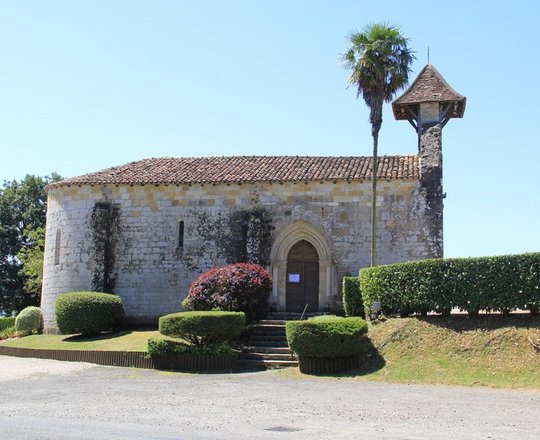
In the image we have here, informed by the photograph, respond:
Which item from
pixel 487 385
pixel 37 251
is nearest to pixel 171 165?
pixel 37 251

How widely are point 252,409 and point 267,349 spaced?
8663 mm

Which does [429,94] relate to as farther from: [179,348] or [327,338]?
[179,348]

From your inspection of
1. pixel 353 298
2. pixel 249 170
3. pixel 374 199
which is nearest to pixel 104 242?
pixel 249 170

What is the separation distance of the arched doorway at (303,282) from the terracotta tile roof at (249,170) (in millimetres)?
3213

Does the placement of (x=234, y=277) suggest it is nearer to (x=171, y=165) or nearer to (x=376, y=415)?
(x=171, y=165)

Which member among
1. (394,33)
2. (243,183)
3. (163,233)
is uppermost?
(394,33)

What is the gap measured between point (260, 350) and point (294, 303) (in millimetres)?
5537

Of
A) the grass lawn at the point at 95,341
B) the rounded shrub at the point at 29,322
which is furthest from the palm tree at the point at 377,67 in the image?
the rounded shrub at the point at 29,322

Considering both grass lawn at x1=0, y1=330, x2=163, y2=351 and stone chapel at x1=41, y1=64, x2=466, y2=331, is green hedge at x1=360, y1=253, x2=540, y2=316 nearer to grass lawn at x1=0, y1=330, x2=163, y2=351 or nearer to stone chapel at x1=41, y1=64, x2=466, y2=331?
stone chapel at x1=41, y1=64, x2=466, y2=331

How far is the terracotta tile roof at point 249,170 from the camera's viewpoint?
26.2m

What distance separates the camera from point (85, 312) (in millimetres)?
25188

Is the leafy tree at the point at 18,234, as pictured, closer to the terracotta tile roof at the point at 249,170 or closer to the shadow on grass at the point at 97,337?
the terracotta tile roof at the point at 249,170

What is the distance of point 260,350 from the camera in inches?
826

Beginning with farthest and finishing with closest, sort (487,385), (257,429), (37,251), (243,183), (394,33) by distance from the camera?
→ 1. (37,251)
2. (243,183)
3. (394,33)
4. (487,385)
5. (257,429)
